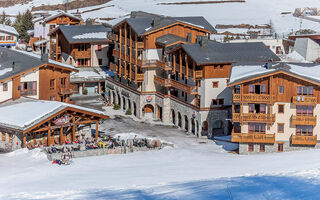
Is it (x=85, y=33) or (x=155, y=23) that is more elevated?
(x=85, y=33)

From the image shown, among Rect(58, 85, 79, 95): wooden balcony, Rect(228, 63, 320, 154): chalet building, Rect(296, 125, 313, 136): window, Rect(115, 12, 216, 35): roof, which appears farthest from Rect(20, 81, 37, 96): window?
Rect(296, 125, 313, 136): window

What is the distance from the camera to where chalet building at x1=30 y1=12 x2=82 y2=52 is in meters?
120

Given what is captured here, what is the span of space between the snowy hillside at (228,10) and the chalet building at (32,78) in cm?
7930

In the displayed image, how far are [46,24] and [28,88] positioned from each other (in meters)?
56.1

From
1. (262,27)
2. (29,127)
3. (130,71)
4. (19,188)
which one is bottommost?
(19,188)

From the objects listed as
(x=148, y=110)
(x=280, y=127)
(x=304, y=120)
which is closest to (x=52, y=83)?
(x=148, y=110)

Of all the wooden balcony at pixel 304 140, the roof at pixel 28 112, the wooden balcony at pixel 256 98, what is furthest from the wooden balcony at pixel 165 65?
the wooden balcony at pixel 304 140

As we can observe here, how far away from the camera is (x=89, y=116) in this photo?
6269 centimetres

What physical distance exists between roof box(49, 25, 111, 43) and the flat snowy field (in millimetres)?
38275

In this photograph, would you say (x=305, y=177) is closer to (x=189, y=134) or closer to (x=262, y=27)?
(x=189, y=134)

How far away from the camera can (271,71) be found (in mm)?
60312

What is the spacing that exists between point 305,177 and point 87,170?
1683cm

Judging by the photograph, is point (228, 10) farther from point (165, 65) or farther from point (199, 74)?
point (199, 74)

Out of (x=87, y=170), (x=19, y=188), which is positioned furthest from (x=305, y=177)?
(x=19, y=188)
